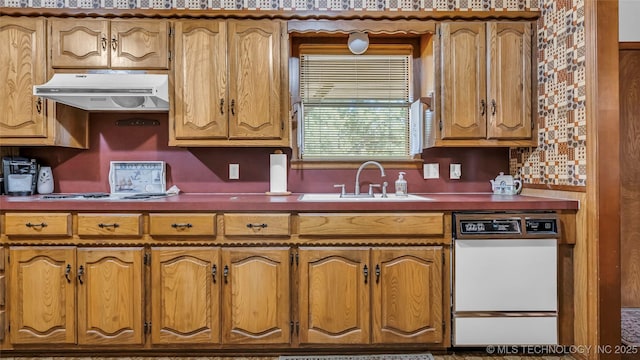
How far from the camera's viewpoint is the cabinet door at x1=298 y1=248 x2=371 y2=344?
2166 millimetres

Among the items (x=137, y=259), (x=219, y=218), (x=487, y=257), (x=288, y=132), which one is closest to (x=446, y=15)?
(x=288, y=132)

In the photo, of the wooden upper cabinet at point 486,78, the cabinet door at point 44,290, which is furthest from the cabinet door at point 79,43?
the wooden upper cabinet at point 486,78

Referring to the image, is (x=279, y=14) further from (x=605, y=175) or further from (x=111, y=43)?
(x=605, y=175)

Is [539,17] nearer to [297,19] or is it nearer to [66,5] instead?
[297,19]

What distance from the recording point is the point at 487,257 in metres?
2.17

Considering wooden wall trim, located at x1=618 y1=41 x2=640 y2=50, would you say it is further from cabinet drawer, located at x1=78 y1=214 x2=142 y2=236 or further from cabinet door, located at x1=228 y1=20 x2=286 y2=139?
cabinet drawer, located at x1=78 y1=214 x2=142 y2=236

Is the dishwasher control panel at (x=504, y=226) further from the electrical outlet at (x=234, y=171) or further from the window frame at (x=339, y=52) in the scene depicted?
the electrical outlet at (x=234, y=171)

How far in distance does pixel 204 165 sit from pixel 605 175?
8.24ft

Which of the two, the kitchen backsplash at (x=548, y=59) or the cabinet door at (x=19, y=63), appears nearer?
the kitchen backsplash at (x=548, y=59)

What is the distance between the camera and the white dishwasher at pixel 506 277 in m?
2.16

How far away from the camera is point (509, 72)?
252 cm

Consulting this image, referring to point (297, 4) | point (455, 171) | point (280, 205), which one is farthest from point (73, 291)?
point (455, 171)

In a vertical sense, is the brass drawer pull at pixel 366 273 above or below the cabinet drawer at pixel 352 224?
below

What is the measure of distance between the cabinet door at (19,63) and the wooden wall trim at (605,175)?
3283 millimetres
